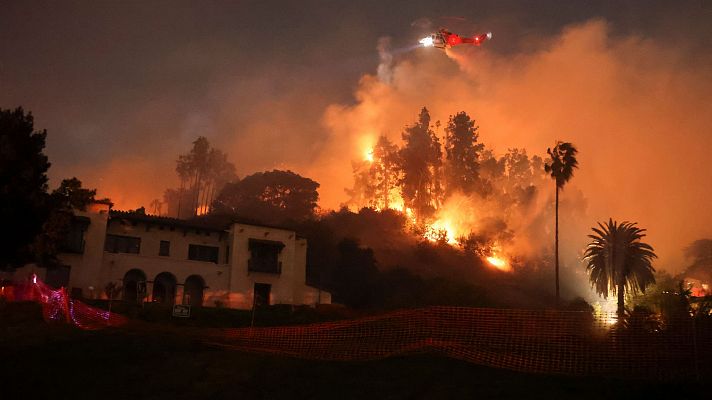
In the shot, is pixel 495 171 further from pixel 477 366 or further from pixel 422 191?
pixel 477 366

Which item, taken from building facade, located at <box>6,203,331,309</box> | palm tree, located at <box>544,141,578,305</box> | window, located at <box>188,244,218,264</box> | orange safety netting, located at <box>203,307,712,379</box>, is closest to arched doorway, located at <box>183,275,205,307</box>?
building facade, located at <box>6,203,331,309</box>

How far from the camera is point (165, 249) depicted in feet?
163

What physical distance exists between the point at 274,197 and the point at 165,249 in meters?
55.8

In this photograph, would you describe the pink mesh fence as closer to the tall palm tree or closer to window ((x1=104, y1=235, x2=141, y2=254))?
window ((x1=104, y1=235, x2=141, y2=254))

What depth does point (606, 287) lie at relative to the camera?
5694 centimetres

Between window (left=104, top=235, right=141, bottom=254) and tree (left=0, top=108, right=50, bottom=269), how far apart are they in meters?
11.7

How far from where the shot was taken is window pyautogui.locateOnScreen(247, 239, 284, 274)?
2037 inches

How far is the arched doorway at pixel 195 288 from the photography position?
49.2m

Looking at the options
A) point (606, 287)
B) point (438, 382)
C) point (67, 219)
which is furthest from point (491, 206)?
point (438, 382)

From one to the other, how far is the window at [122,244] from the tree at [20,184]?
11.7 metres

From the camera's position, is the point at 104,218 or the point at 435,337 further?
the point at 104,218

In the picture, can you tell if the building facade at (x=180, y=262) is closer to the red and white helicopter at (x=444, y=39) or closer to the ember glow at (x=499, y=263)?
the red and white helicopter at (x=444, y=39)

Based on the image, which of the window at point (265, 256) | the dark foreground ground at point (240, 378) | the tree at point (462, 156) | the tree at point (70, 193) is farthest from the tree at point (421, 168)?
the dark foreground ground at point (240, 378)

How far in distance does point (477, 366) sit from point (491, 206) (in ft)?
312
